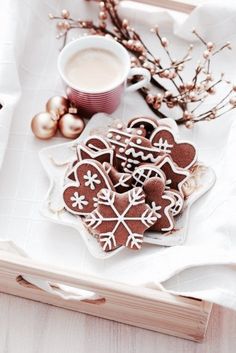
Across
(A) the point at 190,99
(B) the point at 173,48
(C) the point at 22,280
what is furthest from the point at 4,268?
(B) the point at 173,48

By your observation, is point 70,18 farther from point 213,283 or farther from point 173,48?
point 213,283

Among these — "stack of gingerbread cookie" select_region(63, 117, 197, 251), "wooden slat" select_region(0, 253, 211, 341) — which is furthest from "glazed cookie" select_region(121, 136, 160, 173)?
"wooden slat" select_region(0, 253, 211, 341)

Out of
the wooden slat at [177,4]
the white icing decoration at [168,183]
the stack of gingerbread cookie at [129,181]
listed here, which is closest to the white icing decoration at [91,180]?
the stack of gingerbread cookie at [129,181]

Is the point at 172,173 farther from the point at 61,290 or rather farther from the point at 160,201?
the point at 61,290

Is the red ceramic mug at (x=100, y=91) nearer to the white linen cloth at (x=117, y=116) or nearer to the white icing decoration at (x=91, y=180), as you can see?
the white linen cloth at (x=117, y=116)

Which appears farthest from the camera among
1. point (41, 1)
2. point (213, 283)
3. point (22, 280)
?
point (41, 1)
